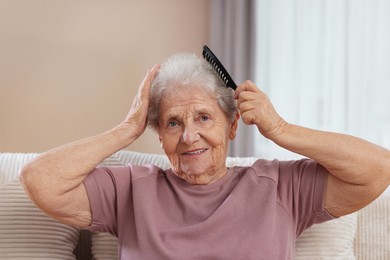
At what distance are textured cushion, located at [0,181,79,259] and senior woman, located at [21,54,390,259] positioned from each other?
201mm

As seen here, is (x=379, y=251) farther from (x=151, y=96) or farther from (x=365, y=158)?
(x=151, y=96)

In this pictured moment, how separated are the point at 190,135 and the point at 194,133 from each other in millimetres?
18

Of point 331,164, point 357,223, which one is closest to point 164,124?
point 331,164

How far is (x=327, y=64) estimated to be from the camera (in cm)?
291

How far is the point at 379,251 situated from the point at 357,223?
10 cm

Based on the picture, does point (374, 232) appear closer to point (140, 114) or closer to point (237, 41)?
point (140, 114)

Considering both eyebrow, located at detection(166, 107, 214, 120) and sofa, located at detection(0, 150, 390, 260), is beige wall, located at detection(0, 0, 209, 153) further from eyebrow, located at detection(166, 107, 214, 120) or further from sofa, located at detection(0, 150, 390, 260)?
eyebrow, located at detection(166, 107, 214, 120)

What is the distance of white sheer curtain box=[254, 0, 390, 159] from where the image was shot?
2705 millimetres

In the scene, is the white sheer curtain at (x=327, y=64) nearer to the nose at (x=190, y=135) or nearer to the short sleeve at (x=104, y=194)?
the nose at (x=190, y=135)

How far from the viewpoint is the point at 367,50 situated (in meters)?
2.73

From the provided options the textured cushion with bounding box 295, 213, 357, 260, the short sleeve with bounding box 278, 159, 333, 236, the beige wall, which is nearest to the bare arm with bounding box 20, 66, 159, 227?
the short sleeve with bounding box 278, 159, 333, 236

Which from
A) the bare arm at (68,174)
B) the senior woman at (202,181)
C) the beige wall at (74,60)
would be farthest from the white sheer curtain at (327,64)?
the bare arm at (68,174)

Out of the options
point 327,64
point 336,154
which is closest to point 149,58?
point 327,64

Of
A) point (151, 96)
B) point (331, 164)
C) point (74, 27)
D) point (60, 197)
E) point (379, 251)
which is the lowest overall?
point (379, 251)
